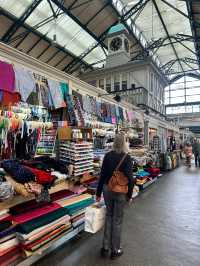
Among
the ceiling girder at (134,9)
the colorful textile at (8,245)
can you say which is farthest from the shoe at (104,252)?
the ceiling girder at (134,9)

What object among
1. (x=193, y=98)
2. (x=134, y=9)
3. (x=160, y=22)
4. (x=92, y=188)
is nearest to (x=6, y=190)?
(x=92, y=188)

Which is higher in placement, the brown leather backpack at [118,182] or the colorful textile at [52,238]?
the brown leather backpack at [118,182]

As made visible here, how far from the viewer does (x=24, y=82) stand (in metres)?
3.03

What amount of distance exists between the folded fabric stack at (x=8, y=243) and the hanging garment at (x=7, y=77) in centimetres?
148

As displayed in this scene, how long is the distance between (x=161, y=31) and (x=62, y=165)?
13479mm

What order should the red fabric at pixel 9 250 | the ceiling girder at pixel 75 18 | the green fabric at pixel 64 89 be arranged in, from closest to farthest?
1. the red fabric at pixel 9 250
2. the green fabric at pixel 64 89
3. the ceiling girder at pixel 75 18

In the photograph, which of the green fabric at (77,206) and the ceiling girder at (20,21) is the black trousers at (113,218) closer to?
the green fabric at (77,206)

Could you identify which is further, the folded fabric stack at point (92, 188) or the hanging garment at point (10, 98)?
the folded fabric stack at point (92, 188)

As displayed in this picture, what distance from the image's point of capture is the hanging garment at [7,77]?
8.93ft

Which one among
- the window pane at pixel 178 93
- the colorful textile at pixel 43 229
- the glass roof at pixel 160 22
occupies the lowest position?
the colorful textile at pixel 43 229

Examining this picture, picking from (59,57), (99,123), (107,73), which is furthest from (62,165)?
(59,57)

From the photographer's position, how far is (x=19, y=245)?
2.47 m

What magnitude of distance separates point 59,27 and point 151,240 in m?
11.2

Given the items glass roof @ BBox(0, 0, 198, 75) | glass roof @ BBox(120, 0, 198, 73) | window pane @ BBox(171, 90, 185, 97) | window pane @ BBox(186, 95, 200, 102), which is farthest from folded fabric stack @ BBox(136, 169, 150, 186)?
window pane @ BBox(171, 90, 185, 97)
